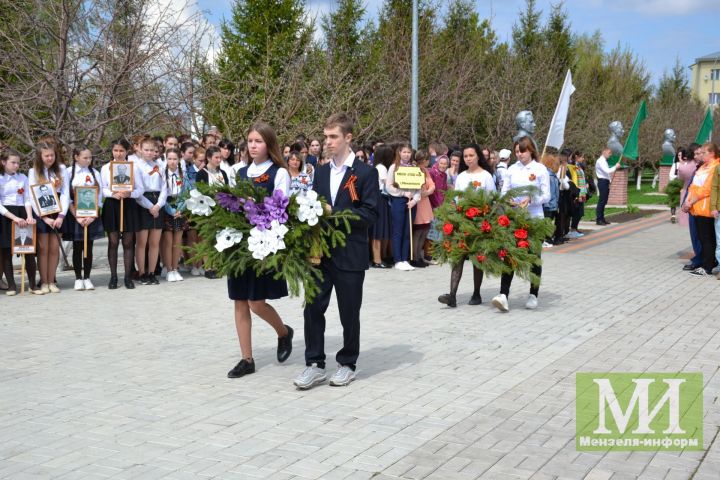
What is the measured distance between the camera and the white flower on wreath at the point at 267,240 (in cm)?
629

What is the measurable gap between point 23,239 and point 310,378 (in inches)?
244

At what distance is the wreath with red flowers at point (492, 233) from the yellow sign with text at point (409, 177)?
375 centimetres

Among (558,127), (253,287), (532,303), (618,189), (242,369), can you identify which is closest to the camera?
(253,287)

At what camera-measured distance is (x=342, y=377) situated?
6.75 m

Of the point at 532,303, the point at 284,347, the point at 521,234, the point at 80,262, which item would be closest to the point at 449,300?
the point at 532,303

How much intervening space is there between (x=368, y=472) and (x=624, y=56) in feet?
166

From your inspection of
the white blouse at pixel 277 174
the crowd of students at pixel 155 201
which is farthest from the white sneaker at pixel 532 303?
the white blouse at pixel 277 174

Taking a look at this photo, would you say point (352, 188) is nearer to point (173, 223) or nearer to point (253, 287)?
point (253, 287)

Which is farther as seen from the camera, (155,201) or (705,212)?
(705,212)

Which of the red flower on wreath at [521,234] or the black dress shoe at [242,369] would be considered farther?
the red flower on wreath at [521,234]

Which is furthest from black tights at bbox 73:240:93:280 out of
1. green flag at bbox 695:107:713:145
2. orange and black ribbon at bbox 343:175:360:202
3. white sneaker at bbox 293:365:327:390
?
green flag at bbox 695:107:713:145

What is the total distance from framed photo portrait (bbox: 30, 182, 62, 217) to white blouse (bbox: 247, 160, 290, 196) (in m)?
5.51

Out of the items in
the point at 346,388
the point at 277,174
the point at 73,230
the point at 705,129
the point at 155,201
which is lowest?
the point at 346,388

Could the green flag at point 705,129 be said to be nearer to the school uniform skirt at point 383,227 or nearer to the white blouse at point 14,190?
the school uniform skirt at point 383,227
